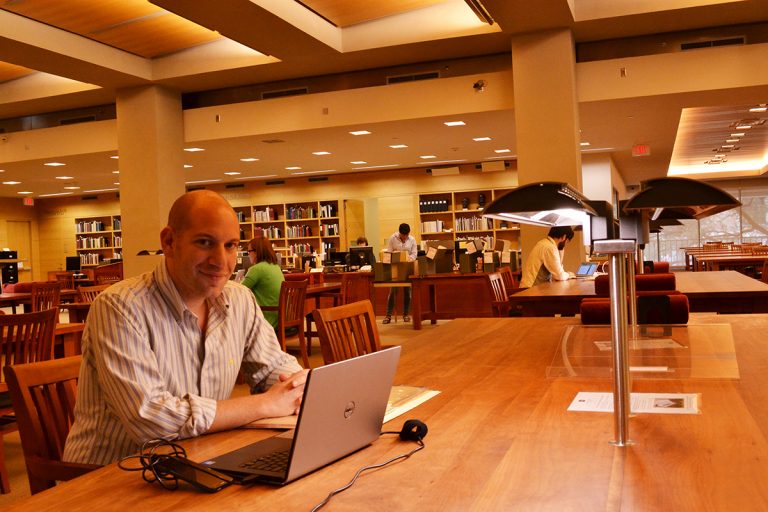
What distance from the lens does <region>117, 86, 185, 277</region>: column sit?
9656mm

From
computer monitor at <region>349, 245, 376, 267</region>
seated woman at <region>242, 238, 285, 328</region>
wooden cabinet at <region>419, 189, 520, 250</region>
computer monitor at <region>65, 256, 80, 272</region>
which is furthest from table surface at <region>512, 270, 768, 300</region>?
computer monitor at <region>65, 256, 80, 272</region>

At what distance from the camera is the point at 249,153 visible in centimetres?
1170

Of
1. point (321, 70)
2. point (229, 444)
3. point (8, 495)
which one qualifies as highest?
point (321, 70)

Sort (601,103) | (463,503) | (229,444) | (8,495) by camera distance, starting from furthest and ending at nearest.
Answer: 1. (601,103)
2. (8,495)
3. (229,444)
4. (463,503)

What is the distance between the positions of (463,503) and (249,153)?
1093 cm

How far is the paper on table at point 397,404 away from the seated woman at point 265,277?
189 inches

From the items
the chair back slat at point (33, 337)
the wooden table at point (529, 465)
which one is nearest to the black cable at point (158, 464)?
the wooden table at point (529, 465)

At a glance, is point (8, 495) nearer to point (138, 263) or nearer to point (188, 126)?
point (138, 263)

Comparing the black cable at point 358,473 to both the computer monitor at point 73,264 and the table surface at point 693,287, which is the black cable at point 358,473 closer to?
the table surface at point 693,287

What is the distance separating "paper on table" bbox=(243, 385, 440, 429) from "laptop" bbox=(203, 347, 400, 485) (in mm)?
164

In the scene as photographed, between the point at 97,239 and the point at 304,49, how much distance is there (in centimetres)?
1226

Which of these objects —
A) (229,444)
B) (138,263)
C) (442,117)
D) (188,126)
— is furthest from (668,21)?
(229,444)

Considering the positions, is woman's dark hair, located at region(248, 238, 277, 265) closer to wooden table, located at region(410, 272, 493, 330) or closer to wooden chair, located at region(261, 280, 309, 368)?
wooden chair, located at region(261, 280, 309, 368)

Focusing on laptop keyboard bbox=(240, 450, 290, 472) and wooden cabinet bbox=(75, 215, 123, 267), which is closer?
laptop keyboard bbox=(240, 450, 290, 472)
